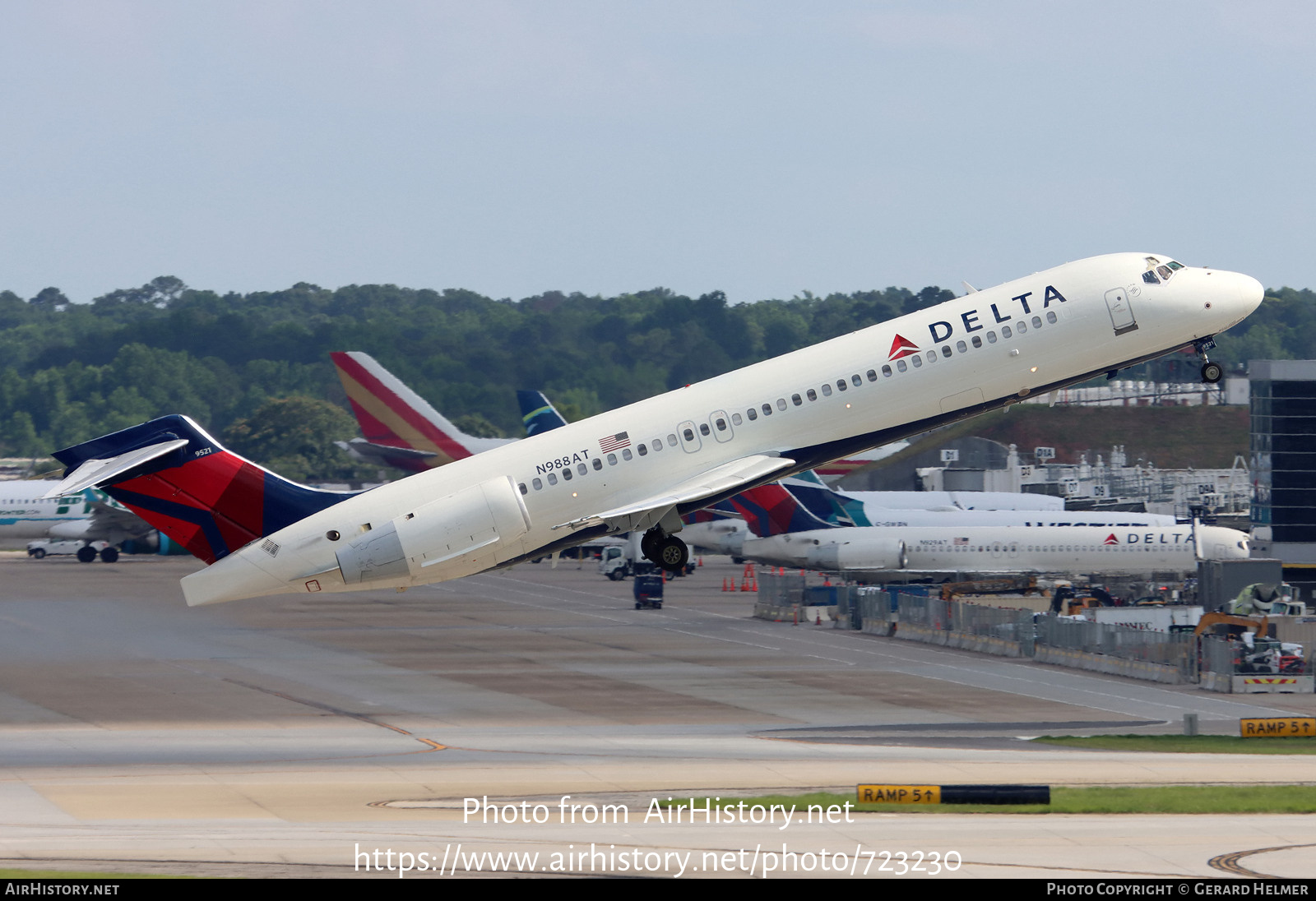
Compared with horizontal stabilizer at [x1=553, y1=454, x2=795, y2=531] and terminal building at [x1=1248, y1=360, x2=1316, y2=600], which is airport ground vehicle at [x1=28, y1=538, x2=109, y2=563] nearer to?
terminal building at [x1=1248, y1=360, x2=1316, y2=600]

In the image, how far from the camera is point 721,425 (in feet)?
150

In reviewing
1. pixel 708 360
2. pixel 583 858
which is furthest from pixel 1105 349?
pixel 708 360

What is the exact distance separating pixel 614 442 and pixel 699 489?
2782mm

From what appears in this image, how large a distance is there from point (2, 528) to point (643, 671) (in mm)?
74693

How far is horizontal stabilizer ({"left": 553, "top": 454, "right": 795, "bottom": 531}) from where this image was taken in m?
44.8

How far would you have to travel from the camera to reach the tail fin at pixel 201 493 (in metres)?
44.4

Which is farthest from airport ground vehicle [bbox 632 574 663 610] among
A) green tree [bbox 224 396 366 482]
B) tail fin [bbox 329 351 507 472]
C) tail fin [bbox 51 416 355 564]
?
green tree [bbox 224 396 366 482]

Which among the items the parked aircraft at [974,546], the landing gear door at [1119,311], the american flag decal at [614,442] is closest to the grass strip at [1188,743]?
the landing gear door at [1119,311]

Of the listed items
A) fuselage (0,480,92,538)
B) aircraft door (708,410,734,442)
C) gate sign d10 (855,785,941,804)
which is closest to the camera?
gate sign d10 (855,785,941,804)

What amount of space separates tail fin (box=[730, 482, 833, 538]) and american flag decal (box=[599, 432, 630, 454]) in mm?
52375

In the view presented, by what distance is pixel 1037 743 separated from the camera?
49.6 m

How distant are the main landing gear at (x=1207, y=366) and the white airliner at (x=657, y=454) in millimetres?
1948

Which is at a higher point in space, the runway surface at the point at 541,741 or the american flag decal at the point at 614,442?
the american flag decal at the point at 614,442

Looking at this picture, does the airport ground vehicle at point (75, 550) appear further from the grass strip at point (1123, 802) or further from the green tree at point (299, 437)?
the grass strip at point (1123, 802)
